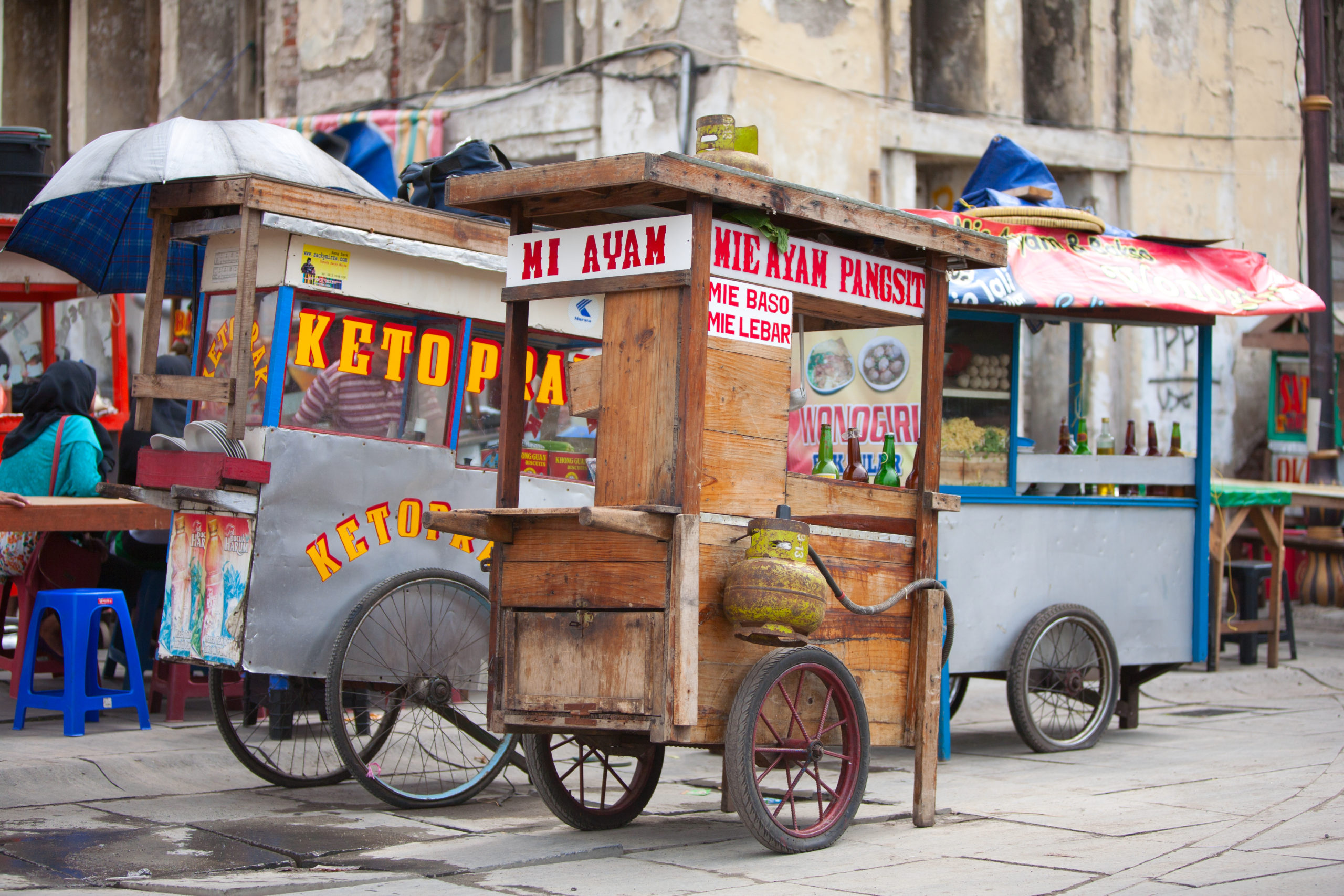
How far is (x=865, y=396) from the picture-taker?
7.94 meters

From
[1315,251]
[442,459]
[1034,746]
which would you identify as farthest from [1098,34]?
[442,459]

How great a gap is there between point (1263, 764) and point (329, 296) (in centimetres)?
477

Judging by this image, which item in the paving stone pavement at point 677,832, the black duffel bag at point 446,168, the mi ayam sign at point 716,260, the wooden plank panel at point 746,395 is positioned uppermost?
the black duffel bag at point 446,168

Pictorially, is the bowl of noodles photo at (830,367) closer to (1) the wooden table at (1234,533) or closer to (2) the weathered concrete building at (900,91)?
(1) the wooden table at (1234,533)

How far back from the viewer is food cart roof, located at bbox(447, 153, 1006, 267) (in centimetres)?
443

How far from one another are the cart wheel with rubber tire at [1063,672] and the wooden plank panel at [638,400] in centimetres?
312

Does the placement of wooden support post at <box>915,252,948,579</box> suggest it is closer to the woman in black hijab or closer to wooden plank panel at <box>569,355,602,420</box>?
wooden plank panel at <box>569,355,602,420</box>

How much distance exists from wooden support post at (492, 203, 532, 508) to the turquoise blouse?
10.1 feet

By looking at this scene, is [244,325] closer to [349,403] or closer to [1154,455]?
[349,403]

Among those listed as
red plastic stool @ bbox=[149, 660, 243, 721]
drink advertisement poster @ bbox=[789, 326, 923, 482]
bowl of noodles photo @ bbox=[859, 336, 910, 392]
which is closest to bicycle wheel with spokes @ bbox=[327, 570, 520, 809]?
red plastic stool @ bbox=[149, 660, 243, 721]

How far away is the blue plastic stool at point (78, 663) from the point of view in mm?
6410

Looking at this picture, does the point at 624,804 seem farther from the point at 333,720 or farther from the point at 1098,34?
the point at 1098,34

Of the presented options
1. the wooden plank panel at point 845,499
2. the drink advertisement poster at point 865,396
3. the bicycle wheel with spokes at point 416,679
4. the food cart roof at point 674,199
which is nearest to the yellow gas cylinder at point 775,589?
the wooden plank panel at point 845,499

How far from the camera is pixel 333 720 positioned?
17.0ft
